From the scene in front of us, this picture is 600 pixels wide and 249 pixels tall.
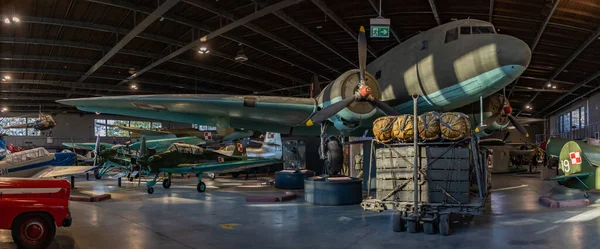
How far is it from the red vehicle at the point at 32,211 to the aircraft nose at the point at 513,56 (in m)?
10.0

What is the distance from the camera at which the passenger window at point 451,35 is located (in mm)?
10961

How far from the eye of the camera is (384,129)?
881cm

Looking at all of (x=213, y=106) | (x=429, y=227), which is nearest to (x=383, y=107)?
(x=429, y=227)

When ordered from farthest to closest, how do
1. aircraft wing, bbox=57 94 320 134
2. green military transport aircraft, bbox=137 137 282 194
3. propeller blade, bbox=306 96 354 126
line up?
green military transport aircraft, bbox=137 137 282 194
aircraft wing, bbox=57 94 320 134
propeller blade, bbox=306 96 354 126


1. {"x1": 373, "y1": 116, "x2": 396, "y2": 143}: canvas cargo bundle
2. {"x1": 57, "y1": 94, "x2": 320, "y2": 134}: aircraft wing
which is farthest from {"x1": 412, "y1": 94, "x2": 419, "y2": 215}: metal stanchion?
{"x1": 57, "y1": 94, "x2": 320, "y2": 134}: aircraft wing

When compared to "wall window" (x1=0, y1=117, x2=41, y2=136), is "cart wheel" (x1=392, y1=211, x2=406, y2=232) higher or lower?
lower

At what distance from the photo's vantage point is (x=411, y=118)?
27.8 ft

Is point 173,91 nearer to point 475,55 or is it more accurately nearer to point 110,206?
point 110,206

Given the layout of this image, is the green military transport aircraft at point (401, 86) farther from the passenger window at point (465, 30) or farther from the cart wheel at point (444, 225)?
the cart wheel at point (444, 225)

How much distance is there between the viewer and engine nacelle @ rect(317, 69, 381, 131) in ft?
37.2

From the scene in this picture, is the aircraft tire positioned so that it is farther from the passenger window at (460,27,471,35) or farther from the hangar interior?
the passenger window at (460,27,471,35)

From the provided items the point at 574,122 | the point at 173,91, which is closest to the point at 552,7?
the point at 173,91

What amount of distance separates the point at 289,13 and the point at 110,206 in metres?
10.4

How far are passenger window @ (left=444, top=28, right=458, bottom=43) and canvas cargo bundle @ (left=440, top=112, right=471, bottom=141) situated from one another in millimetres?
3745
